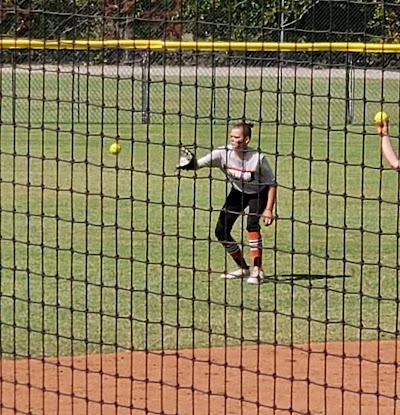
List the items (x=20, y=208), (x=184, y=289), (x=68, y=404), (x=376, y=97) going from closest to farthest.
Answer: (x=68, y=404), (x=184, y=289), (x=20, y=208), (x=376, y=97)

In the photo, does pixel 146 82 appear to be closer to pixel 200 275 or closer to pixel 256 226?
pixel 256 226

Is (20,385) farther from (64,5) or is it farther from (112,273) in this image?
(64,5)

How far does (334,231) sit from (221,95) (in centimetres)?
1288

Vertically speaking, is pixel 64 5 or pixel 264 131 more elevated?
pixel 64 5

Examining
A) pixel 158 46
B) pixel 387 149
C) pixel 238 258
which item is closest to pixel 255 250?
pixel 238 258

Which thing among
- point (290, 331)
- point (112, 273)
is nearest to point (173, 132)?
point (112, 273)

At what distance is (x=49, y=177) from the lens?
16.6 m

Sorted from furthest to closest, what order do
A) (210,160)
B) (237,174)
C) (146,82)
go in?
(237,174) < (210,160) < (146,82)

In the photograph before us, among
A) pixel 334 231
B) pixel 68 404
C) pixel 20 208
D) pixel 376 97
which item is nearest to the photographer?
pixel 68 404

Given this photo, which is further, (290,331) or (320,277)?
(320,277)

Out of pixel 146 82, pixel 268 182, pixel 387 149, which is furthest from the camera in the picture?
pixel 268 182

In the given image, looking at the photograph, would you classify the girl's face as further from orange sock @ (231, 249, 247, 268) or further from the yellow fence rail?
orange sock @ (231, 249, 247, 268)

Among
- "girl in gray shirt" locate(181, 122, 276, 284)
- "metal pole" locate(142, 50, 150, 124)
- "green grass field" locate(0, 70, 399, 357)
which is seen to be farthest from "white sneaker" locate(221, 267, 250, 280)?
"metal pole" locate(142, 50, 150, 124)

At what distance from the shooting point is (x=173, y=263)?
10938 mm
